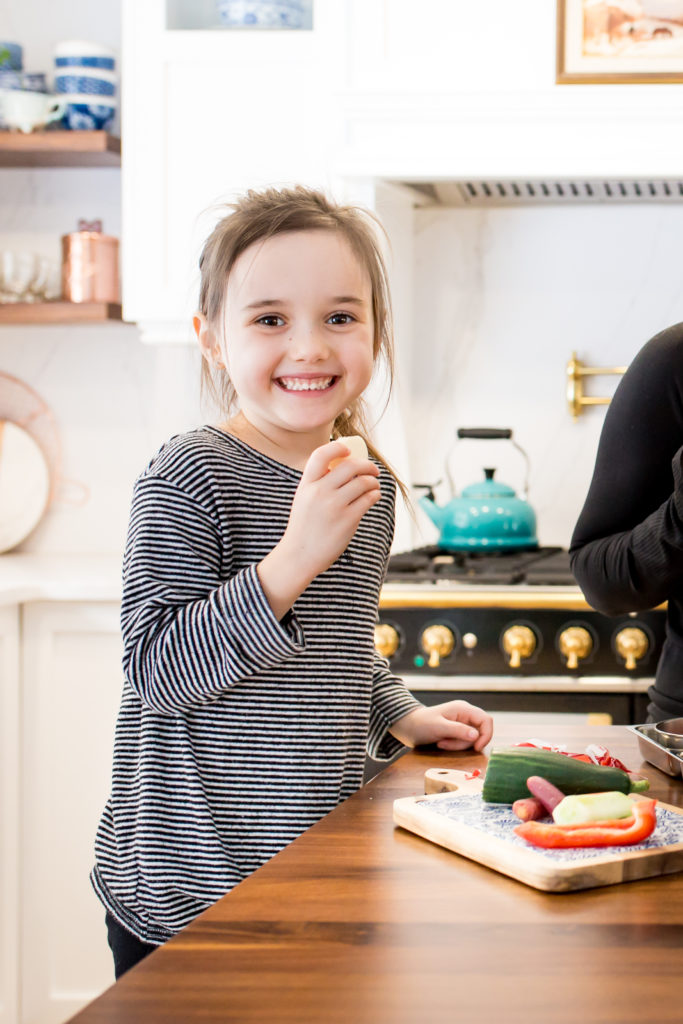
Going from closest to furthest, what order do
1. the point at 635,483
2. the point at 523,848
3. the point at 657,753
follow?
1. the point at 523,848
2. the point at 657,753
3. the point at 635,483

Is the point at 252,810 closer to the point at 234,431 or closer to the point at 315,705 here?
the point at 315,705

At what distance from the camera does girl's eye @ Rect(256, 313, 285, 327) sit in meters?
1.01

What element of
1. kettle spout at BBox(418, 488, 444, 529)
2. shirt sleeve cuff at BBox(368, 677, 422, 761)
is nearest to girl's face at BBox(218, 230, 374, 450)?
shirt sleeve cuff at BBox(368, 677, 422, 761)

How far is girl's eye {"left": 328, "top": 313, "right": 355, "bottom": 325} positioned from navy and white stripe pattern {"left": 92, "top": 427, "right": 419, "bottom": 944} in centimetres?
→ 13

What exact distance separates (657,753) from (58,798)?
1.50 metres

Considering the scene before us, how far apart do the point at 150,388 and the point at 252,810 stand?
6.07 feet

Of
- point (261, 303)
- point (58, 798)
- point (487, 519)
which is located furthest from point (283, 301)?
point (58, 798)

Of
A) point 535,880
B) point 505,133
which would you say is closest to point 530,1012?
point 535,880

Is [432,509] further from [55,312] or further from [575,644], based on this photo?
[55,312]

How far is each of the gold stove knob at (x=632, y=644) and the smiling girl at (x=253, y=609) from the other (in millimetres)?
972

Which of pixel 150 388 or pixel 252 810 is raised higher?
pixel 150 388

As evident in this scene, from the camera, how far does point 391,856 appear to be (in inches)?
29.6

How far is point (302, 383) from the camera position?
1005 millimetres

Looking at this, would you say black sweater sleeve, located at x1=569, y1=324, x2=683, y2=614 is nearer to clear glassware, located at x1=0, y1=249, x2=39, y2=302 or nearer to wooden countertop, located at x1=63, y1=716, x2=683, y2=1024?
wooden countertop, located at x1=63, y1=716, x2=683, y2=1024
